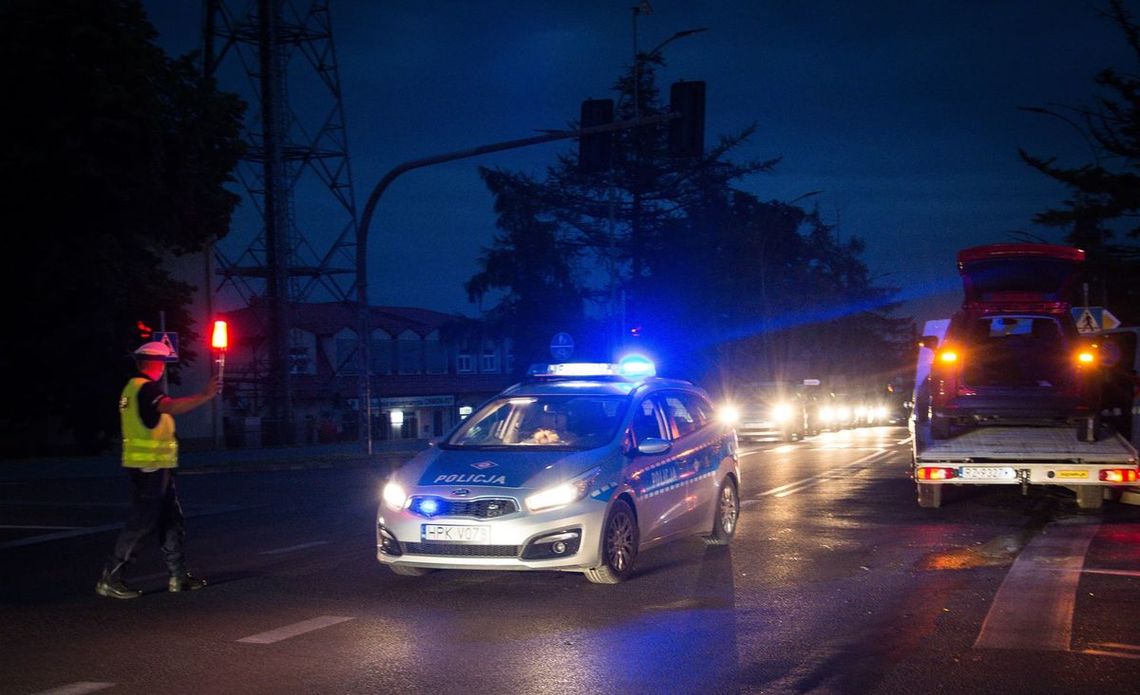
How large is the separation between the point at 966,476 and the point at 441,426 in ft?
178

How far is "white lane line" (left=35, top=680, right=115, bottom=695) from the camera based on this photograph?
656 cm

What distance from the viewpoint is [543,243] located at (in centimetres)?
4884

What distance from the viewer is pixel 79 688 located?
665 centimetres

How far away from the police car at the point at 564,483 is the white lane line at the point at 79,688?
122 inches

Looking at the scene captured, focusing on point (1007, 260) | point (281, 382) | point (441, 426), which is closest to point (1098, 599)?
point (1007, 260)

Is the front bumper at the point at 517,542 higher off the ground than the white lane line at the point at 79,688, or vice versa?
the front bumper at the point at 517,542

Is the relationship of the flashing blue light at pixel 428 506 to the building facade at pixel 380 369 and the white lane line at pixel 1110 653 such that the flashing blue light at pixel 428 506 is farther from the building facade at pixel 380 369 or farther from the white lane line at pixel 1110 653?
the building facade at pixel 380 369

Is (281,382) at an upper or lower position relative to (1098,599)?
upper

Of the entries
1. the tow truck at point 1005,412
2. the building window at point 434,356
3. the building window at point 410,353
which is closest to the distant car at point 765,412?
the tow truck at point 1005,412

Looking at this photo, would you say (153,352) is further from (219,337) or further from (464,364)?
(464,364)

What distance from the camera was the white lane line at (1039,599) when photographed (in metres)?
7.70

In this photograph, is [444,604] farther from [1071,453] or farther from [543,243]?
[543,243]

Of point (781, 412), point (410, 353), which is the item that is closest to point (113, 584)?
point (781, 412)

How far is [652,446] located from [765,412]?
93.8 feet
